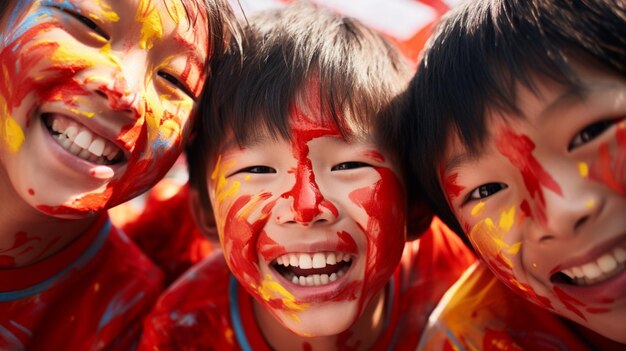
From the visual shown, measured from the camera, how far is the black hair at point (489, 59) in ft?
3.31

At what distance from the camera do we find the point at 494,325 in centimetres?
132

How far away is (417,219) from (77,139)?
76 cm

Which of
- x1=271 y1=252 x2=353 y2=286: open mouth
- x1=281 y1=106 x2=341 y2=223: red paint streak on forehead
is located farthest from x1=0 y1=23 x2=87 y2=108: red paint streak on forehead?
x1=271 y1=252 x2=353 y2=286: open mouth

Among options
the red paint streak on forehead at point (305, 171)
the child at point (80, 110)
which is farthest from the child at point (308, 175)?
the child at point (80, 110)

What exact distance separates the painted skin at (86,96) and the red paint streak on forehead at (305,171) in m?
0.25

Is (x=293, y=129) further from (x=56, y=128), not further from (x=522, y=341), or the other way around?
(x=522, y=341)

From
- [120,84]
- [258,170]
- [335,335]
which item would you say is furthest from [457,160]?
[120,84]

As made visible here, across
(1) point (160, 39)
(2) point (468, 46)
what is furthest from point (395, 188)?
(1) point (160, 39)

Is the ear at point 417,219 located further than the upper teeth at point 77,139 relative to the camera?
Yes

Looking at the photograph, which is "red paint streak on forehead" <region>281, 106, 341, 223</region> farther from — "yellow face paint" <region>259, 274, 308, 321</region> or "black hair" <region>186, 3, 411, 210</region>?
"yellow face paint" <region>259, 274, 308, 321</region>

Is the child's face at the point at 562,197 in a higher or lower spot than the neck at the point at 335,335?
higher

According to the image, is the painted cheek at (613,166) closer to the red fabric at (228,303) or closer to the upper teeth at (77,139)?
the red fabric at (228,303)

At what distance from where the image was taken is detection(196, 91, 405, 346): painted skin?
1.19 m

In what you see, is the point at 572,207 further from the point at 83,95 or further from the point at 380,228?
the point at 83,95
